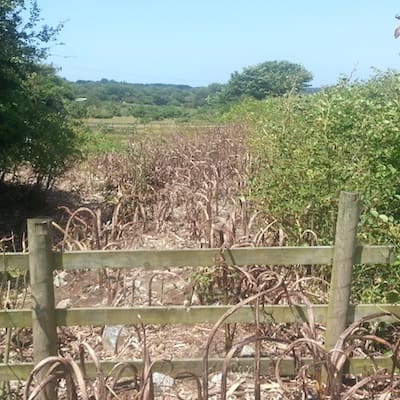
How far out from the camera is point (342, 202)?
120 inches

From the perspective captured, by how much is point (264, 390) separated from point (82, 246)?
1.86 meters

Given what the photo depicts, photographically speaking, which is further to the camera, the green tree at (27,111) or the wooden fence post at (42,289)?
the green tree at (27,111)

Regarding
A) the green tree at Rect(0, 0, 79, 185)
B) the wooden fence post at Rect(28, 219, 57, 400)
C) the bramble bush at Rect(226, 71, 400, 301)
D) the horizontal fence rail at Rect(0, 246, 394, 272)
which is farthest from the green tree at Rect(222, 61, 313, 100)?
the wooden fence post at Rect(28, 219, 57, 400)

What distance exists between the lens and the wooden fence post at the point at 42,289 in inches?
111

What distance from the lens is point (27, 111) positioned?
974 centimetres

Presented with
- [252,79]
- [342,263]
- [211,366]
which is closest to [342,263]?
[342,263]

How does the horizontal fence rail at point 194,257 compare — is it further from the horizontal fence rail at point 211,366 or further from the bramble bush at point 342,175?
the horizontal fence rail at point 211,366

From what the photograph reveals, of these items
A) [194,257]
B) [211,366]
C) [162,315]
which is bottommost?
[211,366]

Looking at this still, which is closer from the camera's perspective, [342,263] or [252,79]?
[342,263]

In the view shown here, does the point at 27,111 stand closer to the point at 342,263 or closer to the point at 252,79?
the point at 342,263

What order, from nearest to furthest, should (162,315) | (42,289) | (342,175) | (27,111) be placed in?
(42,289), (162,315), (342,175), (27,111)

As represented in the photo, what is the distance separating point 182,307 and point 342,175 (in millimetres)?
1793

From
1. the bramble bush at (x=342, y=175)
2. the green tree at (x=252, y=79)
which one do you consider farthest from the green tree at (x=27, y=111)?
the green tree at (x=252, y=79)

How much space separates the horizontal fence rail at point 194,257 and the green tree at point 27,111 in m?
6.50
